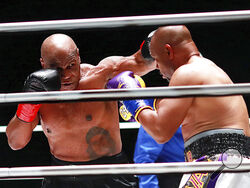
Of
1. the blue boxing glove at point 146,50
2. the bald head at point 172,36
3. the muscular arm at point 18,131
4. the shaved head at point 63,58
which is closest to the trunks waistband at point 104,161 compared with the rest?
the muscular arm at point 18,131

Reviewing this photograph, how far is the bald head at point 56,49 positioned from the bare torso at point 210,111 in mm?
608

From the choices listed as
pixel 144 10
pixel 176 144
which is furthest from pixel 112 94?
pixel 144 10

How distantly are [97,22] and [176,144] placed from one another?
155 cm

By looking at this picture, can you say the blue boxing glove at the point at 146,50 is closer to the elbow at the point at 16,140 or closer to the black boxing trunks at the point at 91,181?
the black boxing trunks at the point at 91,181

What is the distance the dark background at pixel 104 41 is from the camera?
3.04m

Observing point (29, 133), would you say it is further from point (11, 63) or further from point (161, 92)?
point (11, 63)

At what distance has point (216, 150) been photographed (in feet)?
4.08

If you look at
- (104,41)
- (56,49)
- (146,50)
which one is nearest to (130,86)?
(146,50)

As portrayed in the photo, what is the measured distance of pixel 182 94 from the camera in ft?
2.48

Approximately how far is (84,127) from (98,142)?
0.32 feet

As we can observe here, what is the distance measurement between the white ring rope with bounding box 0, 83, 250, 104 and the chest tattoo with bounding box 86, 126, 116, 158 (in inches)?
43.9

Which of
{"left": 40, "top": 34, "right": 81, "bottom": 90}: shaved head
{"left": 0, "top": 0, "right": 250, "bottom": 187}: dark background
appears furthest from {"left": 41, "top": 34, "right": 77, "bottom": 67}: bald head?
{"left": 0, "top": 0, "right": 250, "bottom": 187}: dark background

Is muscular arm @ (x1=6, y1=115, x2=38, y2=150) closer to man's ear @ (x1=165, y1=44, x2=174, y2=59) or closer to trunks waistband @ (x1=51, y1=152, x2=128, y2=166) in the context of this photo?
trunks waistband @ (x1=51, y1=152, x2=128, y2=166)

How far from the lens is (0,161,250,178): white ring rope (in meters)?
0.77
